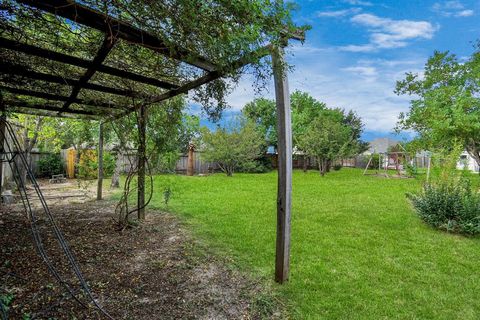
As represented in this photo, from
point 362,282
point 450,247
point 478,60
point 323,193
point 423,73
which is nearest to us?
point 362,282

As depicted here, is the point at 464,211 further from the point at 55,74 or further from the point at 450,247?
the point at 55,74

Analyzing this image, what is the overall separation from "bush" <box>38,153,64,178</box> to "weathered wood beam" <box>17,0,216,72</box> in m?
10.4

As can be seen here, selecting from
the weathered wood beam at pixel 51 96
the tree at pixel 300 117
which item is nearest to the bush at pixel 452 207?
the weathered wood beam at pixel 51 96

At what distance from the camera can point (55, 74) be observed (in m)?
3.18

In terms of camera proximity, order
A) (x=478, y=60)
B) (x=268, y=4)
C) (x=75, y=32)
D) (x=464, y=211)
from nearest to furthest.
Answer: (x=268, y=4), (x=75, y=32), (x=464, y=211), (x=478, y=60)

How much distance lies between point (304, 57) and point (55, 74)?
2796 millimetres

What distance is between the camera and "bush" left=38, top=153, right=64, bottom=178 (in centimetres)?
1023

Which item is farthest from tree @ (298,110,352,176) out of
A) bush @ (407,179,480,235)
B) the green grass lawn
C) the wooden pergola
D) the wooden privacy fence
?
the wooden pergola

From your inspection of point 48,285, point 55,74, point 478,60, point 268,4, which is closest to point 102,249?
point 48,285

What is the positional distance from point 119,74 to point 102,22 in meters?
1.28

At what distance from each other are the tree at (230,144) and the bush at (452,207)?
379 inches

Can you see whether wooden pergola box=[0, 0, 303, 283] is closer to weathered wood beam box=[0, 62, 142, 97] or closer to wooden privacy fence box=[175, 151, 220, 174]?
weathered wood beam box=[0, 62, 142, 97]

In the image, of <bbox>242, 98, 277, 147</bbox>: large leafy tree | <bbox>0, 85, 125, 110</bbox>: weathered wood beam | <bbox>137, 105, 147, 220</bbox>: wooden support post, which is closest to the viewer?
<bbox>0, 85, 125, 110</bbox>: weathered wood beam

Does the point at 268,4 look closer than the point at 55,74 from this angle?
Yes
